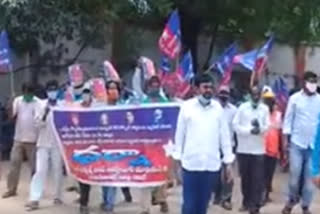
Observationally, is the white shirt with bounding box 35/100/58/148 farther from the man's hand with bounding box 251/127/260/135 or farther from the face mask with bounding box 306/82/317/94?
the face mask with bounding box 306/82/317/94

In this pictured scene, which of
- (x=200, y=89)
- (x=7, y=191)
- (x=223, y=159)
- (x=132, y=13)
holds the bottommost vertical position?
(x=7, y=191)

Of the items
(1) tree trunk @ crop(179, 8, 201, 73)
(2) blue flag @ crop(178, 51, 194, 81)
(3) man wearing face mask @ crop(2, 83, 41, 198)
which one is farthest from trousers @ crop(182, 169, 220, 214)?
(1) tree trunk @ crop(179, 8, 201, 73)

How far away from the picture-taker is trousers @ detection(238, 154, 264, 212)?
41.8ft

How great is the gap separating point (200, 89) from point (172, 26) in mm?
5434

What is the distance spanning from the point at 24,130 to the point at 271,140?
3530mm

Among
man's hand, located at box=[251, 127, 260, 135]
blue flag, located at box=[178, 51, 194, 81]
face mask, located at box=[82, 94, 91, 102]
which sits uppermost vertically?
blue flag, located at box=[178, 51, 194, 81]

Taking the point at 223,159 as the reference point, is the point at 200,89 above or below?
above

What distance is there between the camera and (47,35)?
877 inches

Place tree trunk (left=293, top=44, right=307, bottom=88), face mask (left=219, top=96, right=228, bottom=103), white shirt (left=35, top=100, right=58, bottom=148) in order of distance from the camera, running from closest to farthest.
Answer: face mask (left=219, top=96, right=228, bottom=103), white shirt (left=35, top=100, right=58, bottom=148), tree trunk (left=293, top=44, right=307, bottom=88)

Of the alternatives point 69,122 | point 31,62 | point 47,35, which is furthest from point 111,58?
point 69,122

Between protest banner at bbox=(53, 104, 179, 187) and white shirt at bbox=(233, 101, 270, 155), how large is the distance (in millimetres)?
1021

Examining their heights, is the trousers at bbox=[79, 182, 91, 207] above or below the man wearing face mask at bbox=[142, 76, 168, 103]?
below

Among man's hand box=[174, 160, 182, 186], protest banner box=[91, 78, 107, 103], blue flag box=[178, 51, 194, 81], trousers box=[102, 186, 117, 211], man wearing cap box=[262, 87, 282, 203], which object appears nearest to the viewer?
man's hand box=[174, 160, 182, 186]

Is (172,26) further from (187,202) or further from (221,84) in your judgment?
(187,202)
